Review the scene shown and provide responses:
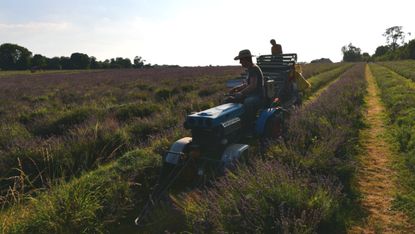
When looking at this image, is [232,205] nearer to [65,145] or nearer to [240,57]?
[240,57]

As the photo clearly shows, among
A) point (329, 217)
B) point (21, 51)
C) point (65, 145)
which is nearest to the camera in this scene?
point (329, 217)

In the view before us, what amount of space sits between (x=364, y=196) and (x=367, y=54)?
14604 cm

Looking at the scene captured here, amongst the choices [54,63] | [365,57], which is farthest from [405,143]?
[365,57]

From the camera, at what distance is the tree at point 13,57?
8056 cm

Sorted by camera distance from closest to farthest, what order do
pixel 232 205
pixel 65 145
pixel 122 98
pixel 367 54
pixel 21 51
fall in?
1. pixel 232 205
2. pixel 65 145
3. pixel 122 98
4. pixel 21 51
5. pixel 367 54

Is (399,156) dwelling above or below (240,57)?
below

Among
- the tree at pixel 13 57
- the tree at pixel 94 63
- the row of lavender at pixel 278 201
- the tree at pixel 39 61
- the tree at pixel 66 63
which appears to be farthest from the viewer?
the tree at pixel 66 63

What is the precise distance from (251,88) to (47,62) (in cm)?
8787

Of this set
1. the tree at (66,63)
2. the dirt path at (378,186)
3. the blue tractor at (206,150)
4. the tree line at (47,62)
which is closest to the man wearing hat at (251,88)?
the blue tractor at (206,150)

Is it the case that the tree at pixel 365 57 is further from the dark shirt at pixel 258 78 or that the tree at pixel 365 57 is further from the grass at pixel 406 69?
the dark shirt at pixel 258 78

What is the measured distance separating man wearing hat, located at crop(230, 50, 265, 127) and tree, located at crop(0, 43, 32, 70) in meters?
84.8

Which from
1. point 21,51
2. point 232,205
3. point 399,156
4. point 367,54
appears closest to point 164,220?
point 232,205

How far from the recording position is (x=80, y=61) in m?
83.8

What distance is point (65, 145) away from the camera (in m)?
6.82
